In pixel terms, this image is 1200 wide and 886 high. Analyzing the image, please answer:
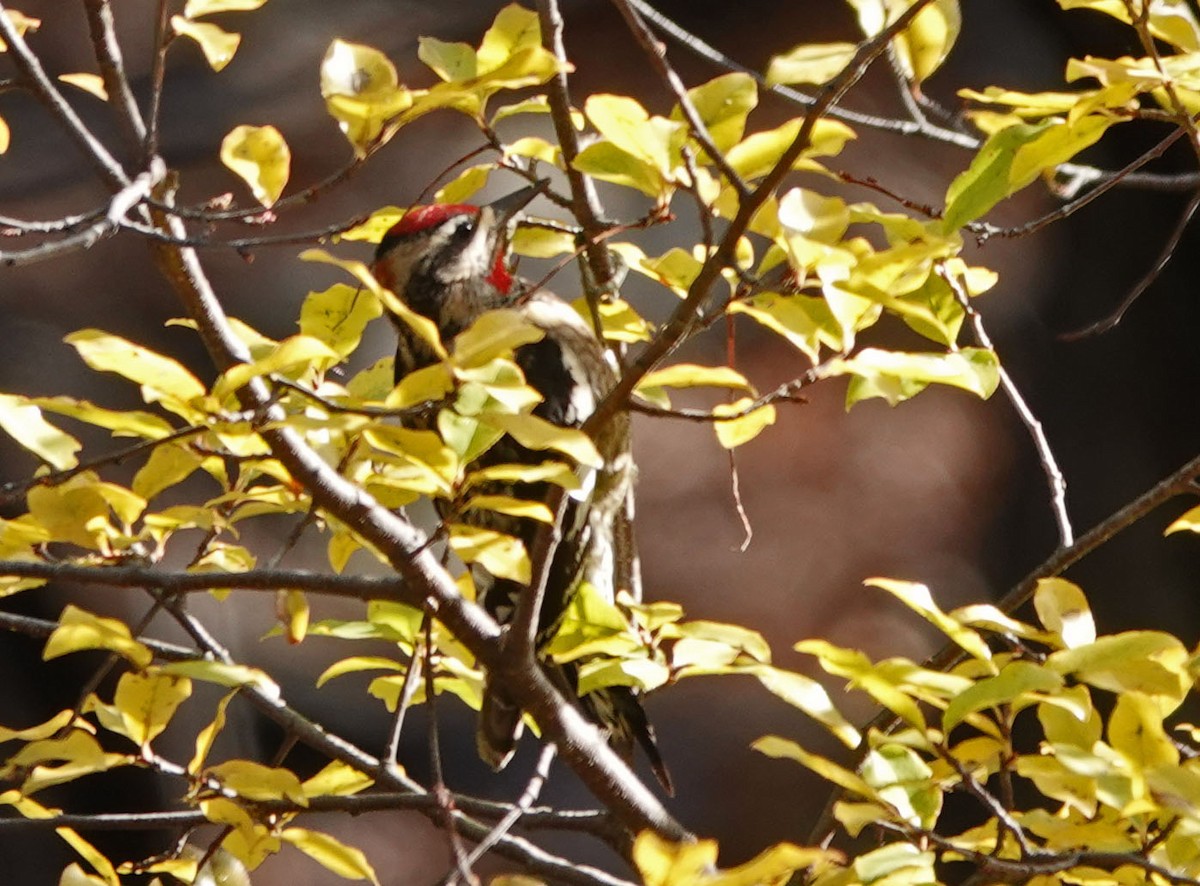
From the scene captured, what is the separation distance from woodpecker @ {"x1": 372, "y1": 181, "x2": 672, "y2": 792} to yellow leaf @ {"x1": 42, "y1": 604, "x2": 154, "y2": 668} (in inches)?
28.6

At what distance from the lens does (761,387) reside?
2.99 meters

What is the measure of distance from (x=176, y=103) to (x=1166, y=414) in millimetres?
2363

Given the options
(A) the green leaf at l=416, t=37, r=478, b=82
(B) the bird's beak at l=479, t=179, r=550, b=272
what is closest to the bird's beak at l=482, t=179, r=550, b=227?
(B) the bird's beak at l=479, t=179, r=550, b=272

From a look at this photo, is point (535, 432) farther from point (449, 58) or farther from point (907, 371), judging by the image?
point (449, 58)

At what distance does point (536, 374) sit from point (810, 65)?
3.28ft

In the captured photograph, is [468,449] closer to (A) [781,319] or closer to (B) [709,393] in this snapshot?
(A) [781,319]

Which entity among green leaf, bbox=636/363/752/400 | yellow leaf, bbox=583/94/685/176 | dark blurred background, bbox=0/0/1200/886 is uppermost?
yellow leaf, bbox=583/94/685/176

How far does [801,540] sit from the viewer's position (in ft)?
9.91

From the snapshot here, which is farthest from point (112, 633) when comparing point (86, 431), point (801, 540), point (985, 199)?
point (801, 540)

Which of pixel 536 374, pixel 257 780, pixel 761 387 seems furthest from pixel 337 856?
pixel 761 387

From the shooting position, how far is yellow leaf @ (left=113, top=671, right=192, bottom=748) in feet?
3.81

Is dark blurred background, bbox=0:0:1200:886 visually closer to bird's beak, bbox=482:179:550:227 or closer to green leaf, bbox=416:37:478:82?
bird's beak, bbox=482:179:550:227

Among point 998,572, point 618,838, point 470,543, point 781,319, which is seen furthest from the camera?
point 998,572

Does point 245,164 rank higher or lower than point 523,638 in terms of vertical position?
higher
